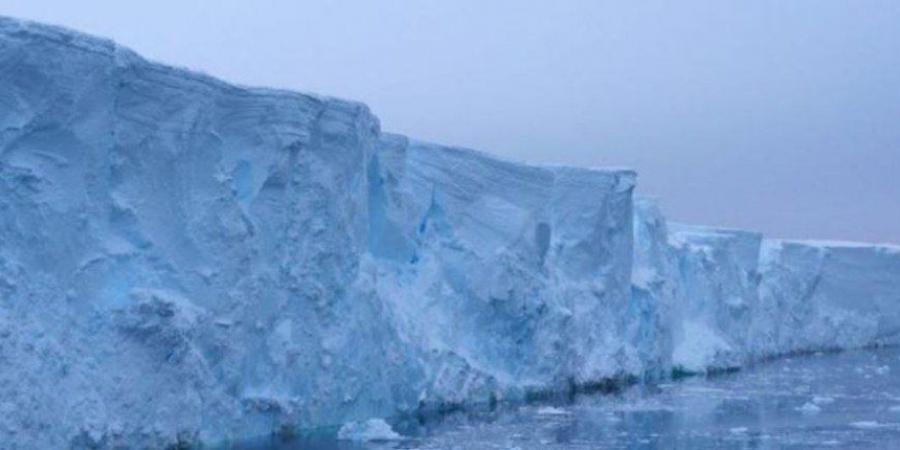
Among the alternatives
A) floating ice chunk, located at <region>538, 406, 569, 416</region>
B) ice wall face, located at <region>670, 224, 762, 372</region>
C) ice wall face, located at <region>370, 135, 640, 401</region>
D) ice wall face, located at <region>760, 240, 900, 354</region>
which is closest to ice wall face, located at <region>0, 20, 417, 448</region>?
ice wall face, located at <region>370, 135, 640, 401</region>

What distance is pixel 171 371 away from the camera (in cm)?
1064

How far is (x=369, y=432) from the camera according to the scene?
12734 mm

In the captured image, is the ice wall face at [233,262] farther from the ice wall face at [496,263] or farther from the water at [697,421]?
the water at [697,421]

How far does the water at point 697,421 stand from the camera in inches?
493

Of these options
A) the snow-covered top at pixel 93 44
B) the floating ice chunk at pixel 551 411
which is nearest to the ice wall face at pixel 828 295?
the floating ice chunk at pixel 551 411

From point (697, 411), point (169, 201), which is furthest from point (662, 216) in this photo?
point (169, 201)

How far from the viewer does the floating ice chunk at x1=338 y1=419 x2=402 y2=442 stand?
1265cm

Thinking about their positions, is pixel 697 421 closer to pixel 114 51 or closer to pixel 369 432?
pixel 369 432

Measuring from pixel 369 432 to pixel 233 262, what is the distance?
2.22 meters

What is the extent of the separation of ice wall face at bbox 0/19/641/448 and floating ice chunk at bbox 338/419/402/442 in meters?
0.40

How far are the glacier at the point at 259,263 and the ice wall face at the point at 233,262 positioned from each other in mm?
21

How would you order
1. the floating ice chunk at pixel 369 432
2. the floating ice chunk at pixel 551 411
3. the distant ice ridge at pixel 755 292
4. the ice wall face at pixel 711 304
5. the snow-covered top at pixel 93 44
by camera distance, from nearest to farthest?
the snow-covered top at pixel 93 44 → the floating ice chunk at pixel 369 432 → the floating ice chunk at pixel 551 411 → the distant ice ridge at pixel 755 292 → the ice wall face at pixel 711 304

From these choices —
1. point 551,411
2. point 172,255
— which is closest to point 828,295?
point 551,411

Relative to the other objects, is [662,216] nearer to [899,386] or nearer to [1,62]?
[899,386]
